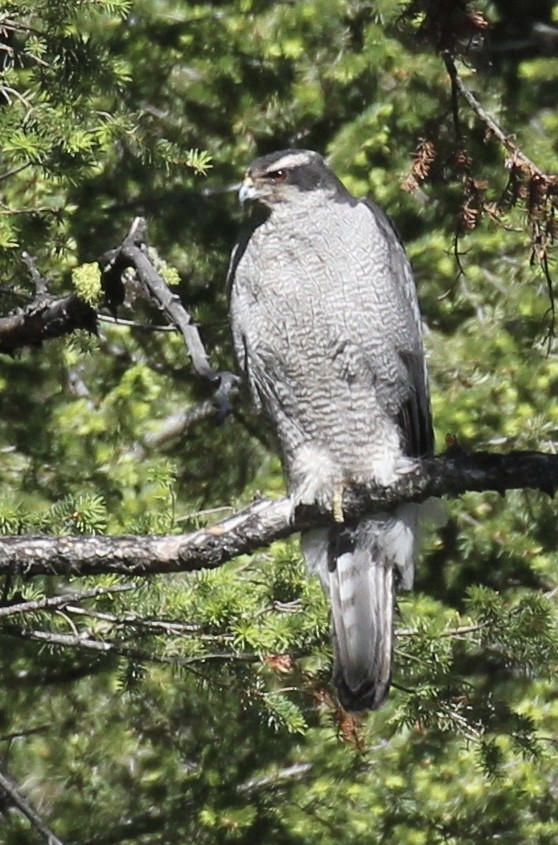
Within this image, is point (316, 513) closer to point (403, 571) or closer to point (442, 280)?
point (403, 571)

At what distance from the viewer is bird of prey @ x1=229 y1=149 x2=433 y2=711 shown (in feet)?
11.0

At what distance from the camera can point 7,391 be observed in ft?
15.5

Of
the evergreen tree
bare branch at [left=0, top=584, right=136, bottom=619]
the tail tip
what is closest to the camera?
bare branch at [left=0, top=584, right=136, bottom=619]

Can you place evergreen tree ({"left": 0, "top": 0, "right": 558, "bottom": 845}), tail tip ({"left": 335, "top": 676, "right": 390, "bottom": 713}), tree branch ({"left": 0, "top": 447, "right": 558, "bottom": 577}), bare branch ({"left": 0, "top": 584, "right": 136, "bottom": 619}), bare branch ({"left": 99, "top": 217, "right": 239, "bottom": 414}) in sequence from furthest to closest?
evergreen tree ({"left": 0, "top": 0, "right": 558, "bottom": 845}), tail tip ({"left": 335, "top": 676, "right": 390, "bottom": 713}), bare branch ({"left": 99, "top": 217, "right": 239, "bottom": 414}), bare branch ({"left": 0, "top": 584, "right": 136, "bottom": 619}), tree branch ({"left": 0, "top": 447, "right": 558, "bottom": 577})

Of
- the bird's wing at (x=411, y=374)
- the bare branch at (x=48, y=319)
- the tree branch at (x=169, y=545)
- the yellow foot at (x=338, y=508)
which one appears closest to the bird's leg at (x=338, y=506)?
the yellow foot at (x=338, y=508)

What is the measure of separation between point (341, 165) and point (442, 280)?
58 centimetres

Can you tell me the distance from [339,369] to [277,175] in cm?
56

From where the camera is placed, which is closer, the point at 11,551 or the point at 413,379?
the point at 11,551

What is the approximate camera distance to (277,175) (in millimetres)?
3502

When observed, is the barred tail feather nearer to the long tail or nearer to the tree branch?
the long tail

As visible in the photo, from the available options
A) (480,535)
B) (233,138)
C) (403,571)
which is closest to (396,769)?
(480,535)

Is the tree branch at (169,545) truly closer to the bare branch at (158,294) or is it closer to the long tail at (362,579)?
the bare branch at (158,294)

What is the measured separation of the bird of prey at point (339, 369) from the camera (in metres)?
3.37

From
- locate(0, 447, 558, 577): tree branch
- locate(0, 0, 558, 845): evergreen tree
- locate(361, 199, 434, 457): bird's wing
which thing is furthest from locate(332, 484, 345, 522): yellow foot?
locate(0, 0, 558, 845): evergreen tree
